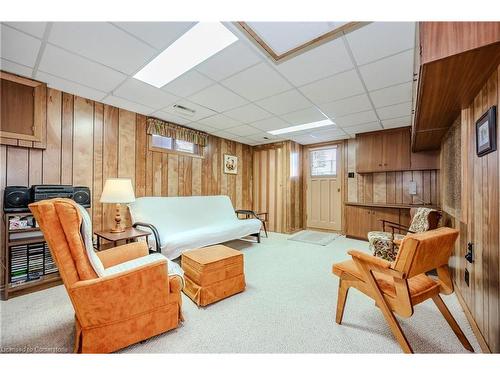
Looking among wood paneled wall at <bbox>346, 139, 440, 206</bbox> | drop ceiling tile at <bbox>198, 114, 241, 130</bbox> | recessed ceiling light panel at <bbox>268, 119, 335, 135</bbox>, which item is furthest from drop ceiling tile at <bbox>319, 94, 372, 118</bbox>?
wood paneled wall at <bbox>346, 139, 440, 206</bbox>

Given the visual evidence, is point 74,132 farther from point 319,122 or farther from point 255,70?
point 319,122

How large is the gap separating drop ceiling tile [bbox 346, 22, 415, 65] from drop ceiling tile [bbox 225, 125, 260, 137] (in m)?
2.48

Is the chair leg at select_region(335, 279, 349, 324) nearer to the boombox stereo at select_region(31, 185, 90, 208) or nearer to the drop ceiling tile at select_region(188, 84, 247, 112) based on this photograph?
the drop ceiling tile at select_region(188, 84, 247, 112)

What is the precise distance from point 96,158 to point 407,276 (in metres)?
3.69

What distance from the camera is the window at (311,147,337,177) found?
17.8 ft

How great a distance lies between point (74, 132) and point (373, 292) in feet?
12.2

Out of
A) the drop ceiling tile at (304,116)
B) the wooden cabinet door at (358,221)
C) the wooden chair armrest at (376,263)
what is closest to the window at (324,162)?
the wooden cabinet door at (358,221)

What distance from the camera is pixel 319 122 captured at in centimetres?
388

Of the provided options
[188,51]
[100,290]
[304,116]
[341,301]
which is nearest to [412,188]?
[304,116]

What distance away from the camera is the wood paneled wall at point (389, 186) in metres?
4.07

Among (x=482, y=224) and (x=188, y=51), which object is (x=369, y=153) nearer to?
(x=482, y=224)

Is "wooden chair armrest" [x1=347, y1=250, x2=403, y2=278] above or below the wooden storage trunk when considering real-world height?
above
